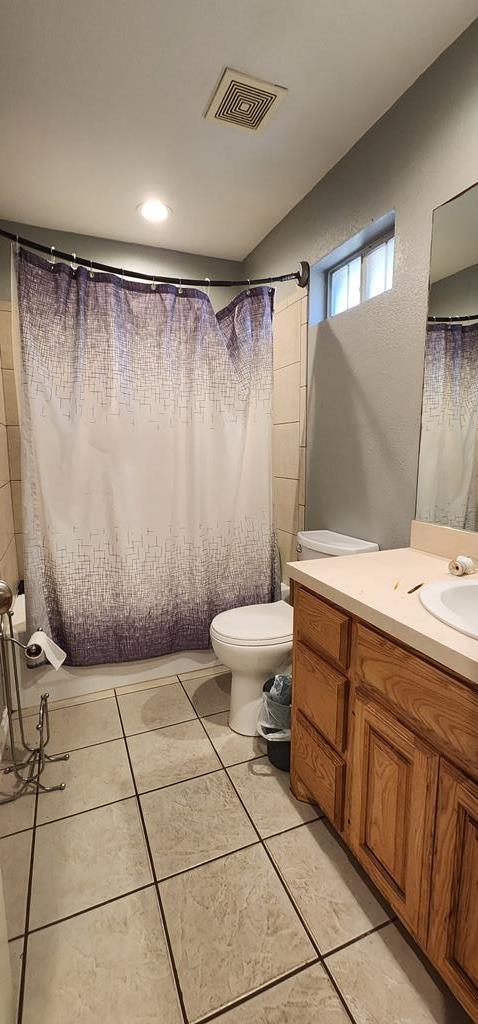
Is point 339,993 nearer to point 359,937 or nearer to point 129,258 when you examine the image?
point 359,937

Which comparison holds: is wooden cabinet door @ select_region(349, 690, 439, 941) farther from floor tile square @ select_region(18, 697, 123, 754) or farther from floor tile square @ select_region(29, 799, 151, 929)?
floor tile square @ select_region(18, 697, 123, 754)

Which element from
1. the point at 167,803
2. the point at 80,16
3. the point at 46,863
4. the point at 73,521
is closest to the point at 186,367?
the point at 73,521

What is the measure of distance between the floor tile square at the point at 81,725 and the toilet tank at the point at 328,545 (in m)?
1.11

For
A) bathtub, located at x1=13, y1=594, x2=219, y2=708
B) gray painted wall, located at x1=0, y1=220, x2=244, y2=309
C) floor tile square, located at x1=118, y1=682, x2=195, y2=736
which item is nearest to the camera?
floor tile square, located at x1=118, y1=682, x2=195, y2=736

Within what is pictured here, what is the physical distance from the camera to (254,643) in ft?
5.27

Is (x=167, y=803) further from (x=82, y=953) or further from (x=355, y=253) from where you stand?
(x=355, y=253)

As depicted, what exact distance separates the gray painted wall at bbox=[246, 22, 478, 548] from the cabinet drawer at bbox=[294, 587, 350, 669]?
1.87 ft

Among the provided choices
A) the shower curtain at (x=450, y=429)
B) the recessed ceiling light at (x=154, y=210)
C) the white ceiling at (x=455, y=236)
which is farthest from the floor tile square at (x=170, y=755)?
the recessed ceiling light at (x=154, y=210)

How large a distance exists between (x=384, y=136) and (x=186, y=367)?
1.14 meters

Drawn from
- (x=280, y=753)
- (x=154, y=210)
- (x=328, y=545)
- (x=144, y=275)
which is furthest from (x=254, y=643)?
(x=154, y=210)

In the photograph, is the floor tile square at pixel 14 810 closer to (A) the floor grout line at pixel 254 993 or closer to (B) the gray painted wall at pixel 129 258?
(A) the floor grout line at pixel 254 993

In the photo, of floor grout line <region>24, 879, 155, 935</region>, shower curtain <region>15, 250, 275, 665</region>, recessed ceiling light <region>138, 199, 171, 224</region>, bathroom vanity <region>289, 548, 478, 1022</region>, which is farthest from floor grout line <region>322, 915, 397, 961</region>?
recessed ceiling light <region>138, 199, 171, 224</region>

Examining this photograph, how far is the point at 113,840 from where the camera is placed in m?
1.29

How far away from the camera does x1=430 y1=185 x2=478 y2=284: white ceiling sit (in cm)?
125
